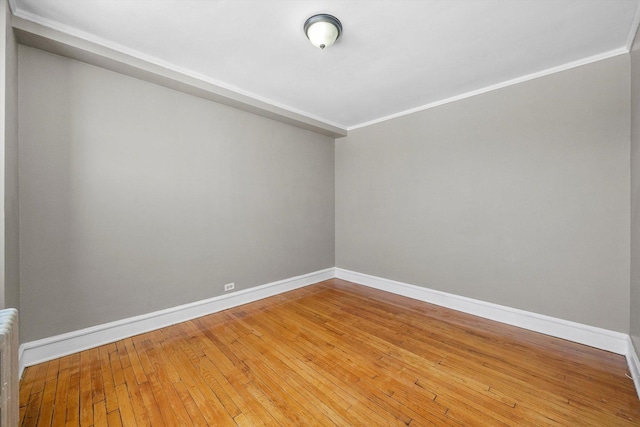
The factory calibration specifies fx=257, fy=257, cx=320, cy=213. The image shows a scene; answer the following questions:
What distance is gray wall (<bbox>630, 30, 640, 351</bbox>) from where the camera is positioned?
1993 mm

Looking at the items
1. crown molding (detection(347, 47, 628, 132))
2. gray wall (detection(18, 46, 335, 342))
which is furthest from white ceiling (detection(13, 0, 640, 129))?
gray wall (detection(18, 46, 335, 342))

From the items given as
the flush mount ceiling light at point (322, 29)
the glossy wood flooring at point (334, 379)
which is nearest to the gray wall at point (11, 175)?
the glossy wood flooring at point (334, 379)

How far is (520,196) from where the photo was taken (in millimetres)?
2811

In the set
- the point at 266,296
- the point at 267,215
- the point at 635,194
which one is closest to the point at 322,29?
the point at 267,215

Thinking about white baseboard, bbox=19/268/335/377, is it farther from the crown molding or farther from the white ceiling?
the crown molding

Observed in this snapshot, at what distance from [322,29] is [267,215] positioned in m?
2.43

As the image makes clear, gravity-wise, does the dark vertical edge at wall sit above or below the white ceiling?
below

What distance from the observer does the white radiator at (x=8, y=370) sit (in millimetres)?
1134

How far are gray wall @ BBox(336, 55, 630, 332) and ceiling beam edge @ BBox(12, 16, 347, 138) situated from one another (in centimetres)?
199

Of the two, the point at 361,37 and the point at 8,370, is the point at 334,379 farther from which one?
the point at 361,37

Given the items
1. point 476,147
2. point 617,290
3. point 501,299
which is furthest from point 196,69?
point 617,290

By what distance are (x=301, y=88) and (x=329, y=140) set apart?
1.63m

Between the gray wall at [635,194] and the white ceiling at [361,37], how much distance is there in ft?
1.01

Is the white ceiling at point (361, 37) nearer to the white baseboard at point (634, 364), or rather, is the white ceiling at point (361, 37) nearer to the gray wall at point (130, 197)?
Answer: the gray wall at point (130, 197)
